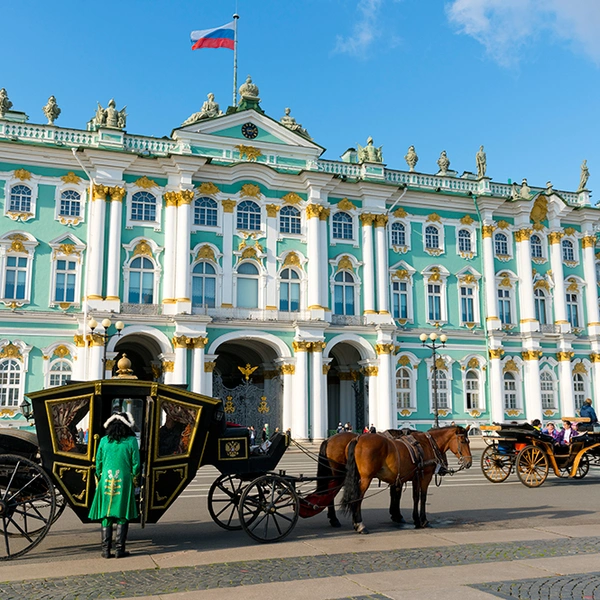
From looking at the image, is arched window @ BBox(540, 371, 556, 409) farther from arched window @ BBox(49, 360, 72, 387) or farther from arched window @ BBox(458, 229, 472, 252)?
arched window @ BBox(49, 360, 72, 387)

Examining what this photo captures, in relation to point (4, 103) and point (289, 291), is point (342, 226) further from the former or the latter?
point (4, 103)

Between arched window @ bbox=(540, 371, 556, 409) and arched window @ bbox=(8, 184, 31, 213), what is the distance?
29.3 meters

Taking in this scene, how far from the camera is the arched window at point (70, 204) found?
32.6 meters

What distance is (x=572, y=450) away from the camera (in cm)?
1781

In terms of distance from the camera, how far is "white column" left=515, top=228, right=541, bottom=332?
3966 cm

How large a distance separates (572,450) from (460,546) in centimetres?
936

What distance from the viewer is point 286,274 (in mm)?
35406

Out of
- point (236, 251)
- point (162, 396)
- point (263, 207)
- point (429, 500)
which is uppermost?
point (263, 207)

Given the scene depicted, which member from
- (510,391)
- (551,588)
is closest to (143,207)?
(510,391)

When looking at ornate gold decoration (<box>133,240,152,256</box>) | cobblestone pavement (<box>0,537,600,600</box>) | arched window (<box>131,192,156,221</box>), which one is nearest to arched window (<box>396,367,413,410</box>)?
ornate gold decoration (<box>133,240,152,256</box>)

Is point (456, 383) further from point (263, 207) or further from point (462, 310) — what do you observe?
point (263, 207)

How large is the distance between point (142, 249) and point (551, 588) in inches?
1116

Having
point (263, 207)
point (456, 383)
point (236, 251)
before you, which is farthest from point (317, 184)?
point (456, 383)

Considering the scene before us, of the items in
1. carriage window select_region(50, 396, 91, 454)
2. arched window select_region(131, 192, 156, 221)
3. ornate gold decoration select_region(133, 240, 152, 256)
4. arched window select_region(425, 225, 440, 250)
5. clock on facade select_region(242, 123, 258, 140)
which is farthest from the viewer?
arched window select_region(425, 225, 440, 250)
